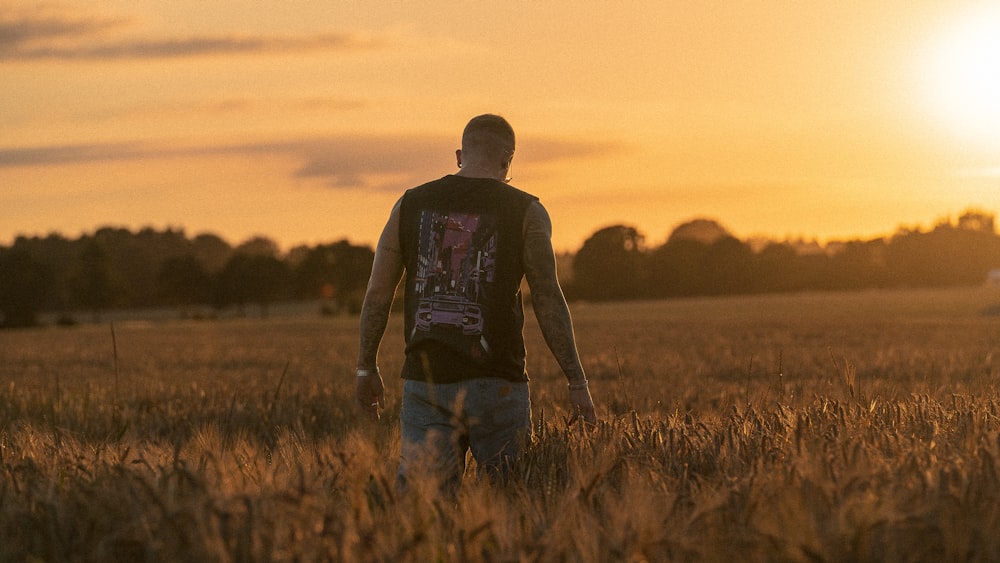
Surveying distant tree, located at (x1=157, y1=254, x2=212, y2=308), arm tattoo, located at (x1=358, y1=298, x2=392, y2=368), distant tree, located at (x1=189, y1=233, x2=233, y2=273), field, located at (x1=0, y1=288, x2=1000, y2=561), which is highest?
distant tree, located at (x1=189, y1=233, x2=233, y2=273)

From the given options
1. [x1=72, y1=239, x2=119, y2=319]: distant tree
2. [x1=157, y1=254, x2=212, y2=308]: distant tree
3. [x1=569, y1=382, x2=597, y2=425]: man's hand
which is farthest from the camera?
[x1=157, y1=254, x2=212, y2=308]: distant tree

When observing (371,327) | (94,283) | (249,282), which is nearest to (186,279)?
(249,282)

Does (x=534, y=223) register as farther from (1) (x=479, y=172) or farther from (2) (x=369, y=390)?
(2) (x=369, y=390)

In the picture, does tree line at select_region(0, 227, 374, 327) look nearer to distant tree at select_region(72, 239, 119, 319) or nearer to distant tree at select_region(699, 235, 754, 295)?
distant tree at select_region(72, 239, 119, 319)

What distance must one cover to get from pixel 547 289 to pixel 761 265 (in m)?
79.9

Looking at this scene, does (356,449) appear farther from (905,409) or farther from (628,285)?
(628,285)

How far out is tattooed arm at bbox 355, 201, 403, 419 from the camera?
4852 millimetres

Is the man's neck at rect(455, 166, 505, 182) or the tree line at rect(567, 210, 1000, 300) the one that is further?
the tree line at rect(567, 210, 1000, 300)

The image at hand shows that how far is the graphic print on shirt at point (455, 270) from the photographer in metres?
4.59

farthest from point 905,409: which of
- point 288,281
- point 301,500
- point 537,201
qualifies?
point 288,281

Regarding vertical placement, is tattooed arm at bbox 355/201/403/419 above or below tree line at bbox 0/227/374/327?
below

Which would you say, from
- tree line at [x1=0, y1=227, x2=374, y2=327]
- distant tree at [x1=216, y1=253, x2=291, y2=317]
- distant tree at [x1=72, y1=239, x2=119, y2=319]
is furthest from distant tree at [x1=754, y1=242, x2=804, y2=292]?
distant tree at [x1=72, y1=239, x2=119, y2=319]

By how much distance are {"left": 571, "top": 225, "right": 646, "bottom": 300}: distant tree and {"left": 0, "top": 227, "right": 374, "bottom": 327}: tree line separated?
17.8 m

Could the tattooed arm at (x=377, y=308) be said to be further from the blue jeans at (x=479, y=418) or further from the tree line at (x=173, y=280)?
the tree line at (x=173, y=280)
